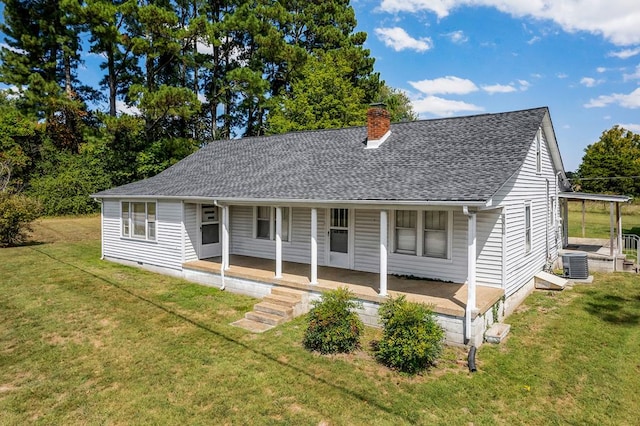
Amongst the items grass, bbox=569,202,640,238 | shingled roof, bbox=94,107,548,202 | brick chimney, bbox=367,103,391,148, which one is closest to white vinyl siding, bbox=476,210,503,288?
shingled roof, bbox=94,107,548,202

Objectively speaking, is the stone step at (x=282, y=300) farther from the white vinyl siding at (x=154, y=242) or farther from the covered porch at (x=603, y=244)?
the covered porch at (x=603, y=244)

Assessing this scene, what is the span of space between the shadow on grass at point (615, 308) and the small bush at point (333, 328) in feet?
21.7

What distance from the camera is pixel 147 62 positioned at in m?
31.0

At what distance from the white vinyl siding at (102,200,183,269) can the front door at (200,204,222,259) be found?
2.88ft

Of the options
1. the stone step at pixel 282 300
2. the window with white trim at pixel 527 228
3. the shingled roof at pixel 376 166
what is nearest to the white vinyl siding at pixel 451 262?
the shingled roof at pixel 376 166

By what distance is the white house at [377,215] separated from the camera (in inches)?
343

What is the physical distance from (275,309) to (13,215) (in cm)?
1653

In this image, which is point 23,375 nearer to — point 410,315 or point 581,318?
point 410,315

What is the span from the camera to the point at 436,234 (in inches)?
397

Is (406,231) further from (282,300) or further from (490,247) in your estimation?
(282,300)

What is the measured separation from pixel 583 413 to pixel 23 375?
354 inches

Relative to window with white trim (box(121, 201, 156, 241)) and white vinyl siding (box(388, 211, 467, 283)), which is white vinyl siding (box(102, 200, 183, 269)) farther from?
white vinyl siding (box(388, 211, 467, 283))

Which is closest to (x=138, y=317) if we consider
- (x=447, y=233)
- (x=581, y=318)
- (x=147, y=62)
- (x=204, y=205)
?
(x=204, y=205)

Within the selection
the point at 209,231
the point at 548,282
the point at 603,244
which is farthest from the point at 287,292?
the point at 603,244
